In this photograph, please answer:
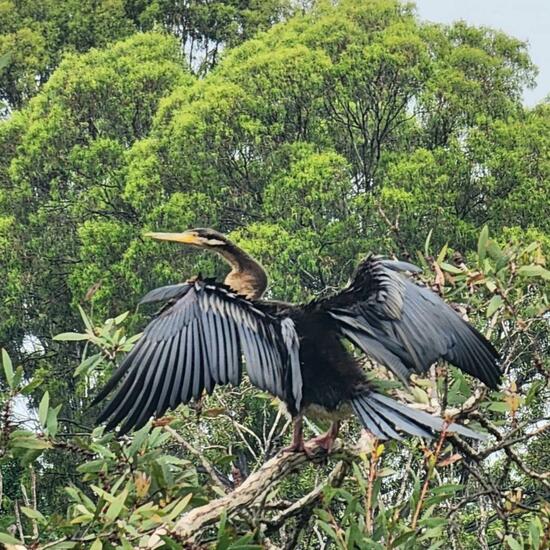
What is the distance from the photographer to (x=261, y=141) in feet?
36.6

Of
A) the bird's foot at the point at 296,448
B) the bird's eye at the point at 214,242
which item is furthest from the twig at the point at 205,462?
the bird's eye at the point at 214,242

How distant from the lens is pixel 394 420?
2.55 metres

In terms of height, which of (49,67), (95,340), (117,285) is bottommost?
(117,285)

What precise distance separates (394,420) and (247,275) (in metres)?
1.14

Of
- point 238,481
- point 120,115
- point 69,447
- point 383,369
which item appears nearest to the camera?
point 69,447

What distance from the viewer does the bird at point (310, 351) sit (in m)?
2.50

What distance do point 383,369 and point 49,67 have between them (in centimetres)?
1241

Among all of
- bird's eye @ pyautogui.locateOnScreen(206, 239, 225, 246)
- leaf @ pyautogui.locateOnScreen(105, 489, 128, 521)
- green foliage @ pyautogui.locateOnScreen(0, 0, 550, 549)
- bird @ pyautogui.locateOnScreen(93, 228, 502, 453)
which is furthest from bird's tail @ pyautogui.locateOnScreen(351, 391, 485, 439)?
green foliage @ pyautogui.locateOnScreen(0, 0, 550, 549)

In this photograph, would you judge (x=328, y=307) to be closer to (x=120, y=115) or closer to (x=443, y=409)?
(x=443, y=409)

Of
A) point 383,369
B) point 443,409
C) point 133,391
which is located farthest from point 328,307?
point 133,391

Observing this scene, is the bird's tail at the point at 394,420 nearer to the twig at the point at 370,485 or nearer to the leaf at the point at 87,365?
the twig at the point at 370,485

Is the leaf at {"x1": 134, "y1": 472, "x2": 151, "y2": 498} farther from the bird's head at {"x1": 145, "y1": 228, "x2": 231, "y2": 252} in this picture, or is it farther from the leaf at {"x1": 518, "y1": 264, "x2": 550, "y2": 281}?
the bird's head at {"x1": 145, "y1": 228, "x2": 231, "y2": 252}

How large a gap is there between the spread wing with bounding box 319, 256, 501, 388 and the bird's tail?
0.26 feet

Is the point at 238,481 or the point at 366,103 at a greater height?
the point at 366,103
